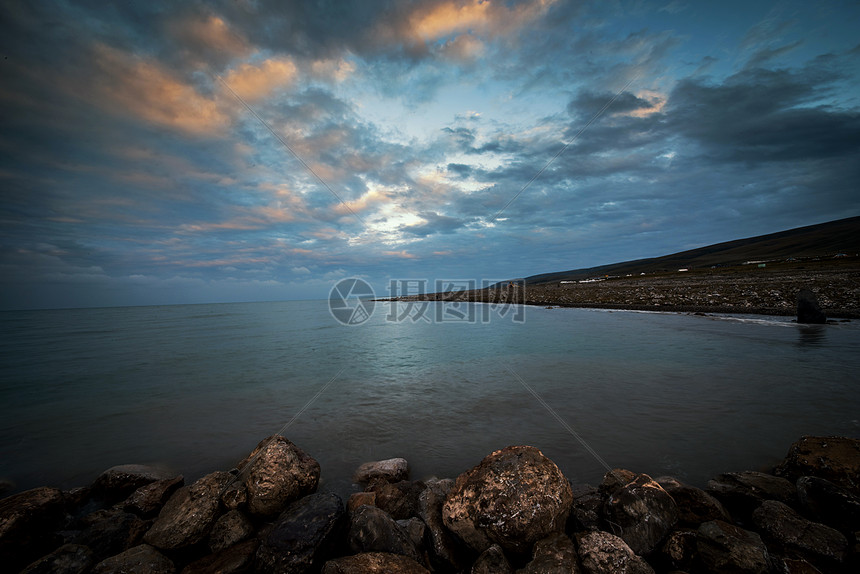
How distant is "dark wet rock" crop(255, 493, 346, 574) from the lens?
385 centimetres

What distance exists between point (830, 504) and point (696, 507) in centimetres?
164

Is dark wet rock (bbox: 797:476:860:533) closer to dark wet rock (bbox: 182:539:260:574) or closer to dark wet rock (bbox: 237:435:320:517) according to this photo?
dark wet rock (bbox: 237:435:320:517)

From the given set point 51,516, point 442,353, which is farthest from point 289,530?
point 442,353

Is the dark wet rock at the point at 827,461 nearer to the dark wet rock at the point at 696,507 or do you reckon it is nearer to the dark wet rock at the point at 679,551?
the dark wet rock at the point at 696,507

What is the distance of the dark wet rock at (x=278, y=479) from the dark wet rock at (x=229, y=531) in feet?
0.64

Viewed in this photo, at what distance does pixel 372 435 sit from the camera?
865cm

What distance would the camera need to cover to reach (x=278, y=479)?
4.95 m

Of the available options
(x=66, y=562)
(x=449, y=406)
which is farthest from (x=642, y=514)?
A: (x=66, y=562)

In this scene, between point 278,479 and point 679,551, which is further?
point 278,479

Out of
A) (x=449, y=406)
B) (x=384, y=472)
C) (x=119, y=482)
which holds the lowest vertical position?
(x=449, y=406)

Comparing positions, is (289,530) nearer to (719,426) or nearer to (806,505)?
(806,505)

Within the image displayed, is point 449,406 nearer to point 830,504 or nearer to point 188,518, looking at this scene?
point 188,518

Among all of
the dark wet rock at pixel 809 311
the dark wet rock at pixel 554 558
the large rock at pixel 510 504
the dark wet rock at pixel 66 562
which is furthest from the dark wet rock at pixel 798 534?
the dark wet rock at pixel 809 311

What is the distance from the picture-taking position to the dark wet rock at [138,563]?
3871 millimetres
